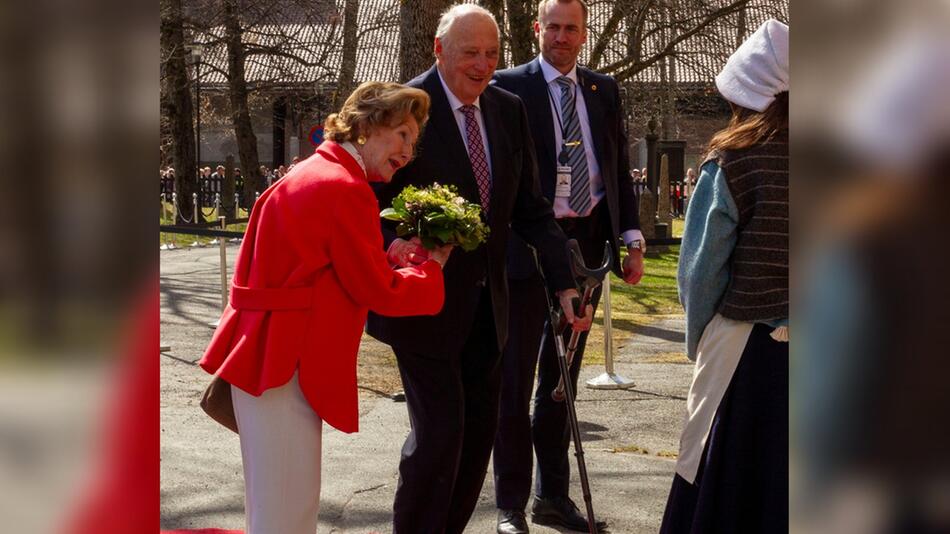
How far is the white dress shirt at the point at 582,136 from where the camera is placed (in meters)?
5.93

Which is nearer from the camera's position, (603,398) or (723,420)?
(723,420)

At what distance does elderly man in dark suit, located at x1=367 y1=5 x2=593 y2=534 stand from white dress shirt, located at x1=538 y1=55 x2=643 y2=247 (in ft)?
2.46

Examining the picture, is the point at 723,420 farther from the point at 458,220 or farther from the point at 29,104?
the point at 29,104

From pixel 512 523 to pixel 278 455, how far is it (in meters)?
2.09

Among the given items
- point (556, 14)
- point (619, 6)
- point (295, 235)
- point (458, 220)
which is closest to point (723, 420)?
point (458, 220)

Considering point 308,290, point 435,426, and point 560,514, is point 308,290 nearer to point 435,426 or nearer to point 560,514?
point 435,426

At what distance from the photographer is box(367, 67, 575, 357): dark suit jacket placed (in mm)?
4652

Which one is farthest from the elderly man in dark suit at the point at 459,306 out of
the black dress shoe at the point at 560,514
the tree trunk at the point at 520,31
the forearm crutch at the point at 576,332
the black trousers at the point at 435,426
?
the tree trunk at the point at 520,31

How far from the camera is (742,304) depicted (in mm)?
4098

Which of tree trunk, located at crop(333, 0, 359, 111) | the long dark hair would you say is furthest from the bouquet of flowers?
tree trunk, located at crop(333, 0, 359, 111)

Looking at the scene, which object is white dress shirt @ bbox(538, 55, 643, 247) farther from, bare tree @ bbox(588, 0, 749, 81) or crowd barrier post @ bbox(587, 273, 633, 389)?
bare tree @ bbox(588, 0, 749, 81)

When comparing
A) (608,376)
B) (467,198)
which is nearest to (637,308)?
(608,376)

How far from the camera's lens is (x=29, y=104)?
99 cm

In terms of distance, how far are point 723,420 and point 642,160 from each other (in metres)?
60.9
